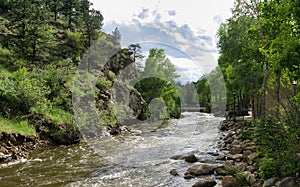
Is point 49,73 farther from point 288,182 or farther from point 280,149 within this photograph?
point 288,182

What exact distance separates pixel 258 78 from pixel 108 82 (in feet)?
45.8

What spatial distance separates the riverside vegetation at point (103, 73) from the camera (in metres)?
7.42

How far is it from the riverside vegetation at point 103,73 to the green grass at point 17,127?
0.06m

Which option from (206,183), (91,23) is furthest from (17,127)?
(91,23)

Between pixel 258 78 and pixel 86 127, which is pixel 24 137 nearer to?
pixel 86 127

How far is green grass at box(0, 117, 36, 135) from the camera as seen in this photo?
1430cm

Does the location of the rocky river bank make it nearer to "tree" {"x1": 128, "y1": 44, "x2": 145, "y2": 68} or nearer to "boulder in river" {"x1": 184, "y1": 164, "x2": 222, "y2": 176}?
"boulder in river" {"x1": 184, "y1": 164, "x2": 222, "y2": 176}

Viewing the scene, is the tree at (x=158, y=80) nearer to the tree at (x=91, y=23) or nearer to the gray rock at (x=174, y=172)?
the tree at (x=91, y=23)

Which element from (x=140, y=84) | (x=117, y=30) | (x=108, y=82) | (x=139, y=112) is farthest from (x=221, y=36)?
(x=140, y=84)

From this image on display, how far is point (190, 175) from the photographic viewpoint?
33.3ft

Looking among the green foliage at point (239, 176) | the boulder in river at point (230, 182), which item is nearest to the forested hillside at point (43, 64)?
the green foliage at point (239, 176)

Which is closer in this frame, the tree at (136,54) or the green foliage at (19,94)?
the green foliage at (19,94)

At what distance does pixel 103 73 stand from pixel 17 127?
52.8 feet

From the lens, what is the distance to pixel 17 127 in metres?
15.2
